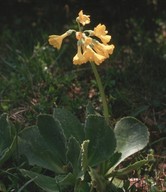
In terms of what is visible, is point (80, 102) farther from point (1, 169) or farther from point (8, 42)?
point (8, 42)

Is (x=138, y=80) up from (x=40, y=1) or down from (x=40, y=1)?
down

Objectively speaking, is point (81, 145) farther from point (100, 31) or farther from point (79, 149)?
point (100, 31)

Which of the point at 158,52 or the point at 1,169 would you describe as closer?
the point at 1,169

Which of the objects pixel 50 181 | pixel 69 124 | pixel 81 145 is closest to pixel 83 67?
pixel 69 124

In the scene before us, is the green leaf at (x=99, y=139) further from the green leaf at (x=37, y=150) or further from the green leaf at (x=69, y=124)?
the green leaf at (x=37, y=150)

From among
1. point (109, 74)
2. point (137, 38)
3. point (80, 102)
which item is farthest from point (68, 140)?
point (137, 38)

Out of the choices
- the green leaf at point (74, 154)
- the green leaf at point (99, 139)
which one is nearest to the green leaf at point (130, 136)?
the green leaf at point (99, 139)

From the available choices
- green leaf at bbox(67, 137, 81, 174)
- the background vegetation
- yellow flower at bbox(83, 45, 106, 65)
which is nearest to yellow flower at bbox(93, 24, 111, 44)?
yellow flower at bbox(83, 45, 106, 65)

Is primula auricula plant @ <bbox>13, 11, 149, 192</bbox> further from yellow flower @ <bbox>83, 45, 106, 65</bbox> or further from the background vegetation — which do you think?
the background vegetation
